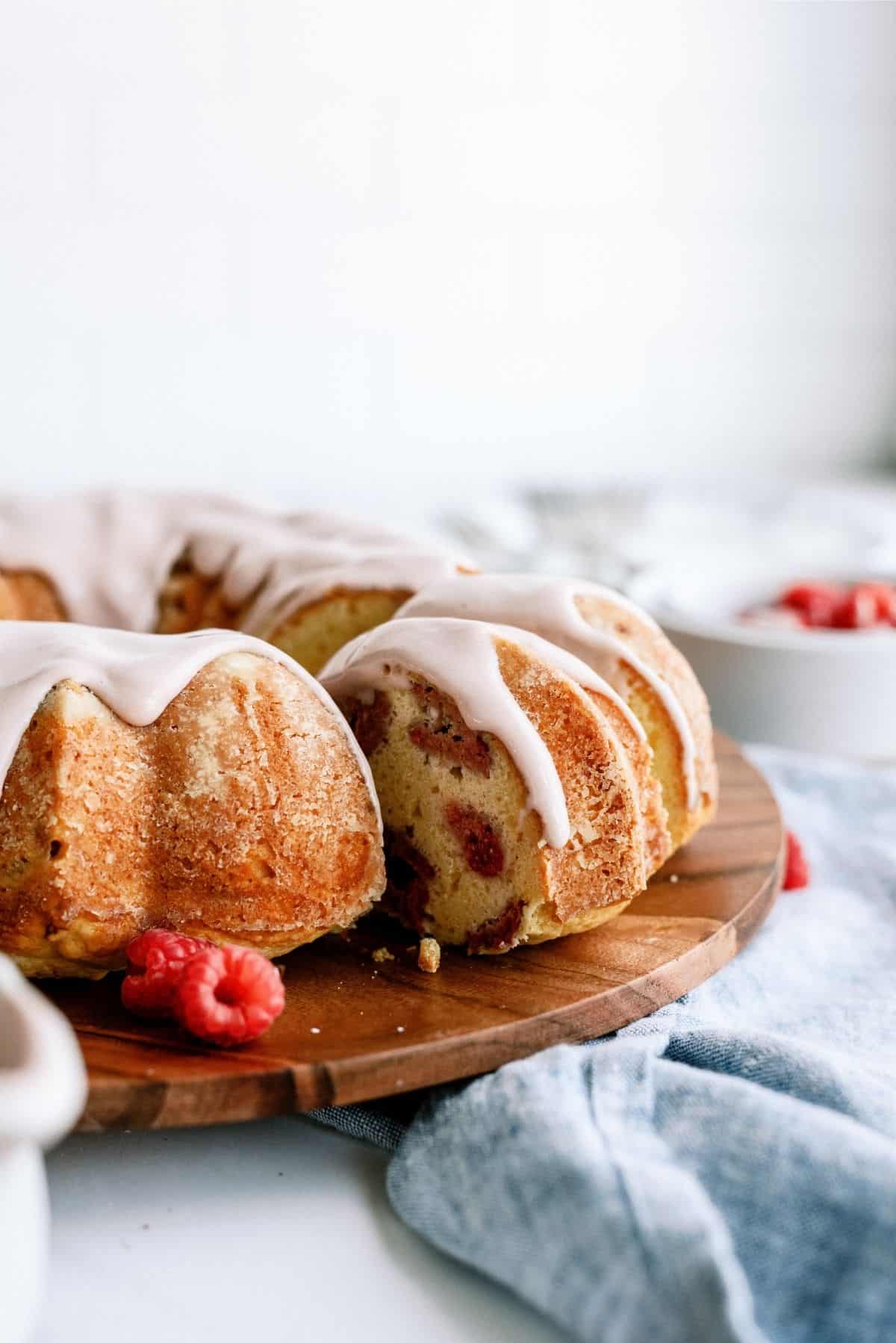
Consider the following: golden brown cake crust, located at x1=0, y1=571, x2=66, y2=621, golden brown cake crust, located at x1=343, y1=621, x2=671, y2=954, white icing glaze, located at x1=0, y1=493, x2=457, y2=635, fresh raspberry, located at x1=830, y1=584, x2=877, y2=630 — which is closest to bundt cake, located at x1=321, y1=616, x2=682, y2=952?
golden brown cake crust, located at x1=343, y1=621, x2=671, y2=954

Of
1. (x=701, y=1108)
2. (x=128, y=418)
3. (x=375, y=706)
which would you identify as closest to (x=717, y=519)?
(x=128, y=418)

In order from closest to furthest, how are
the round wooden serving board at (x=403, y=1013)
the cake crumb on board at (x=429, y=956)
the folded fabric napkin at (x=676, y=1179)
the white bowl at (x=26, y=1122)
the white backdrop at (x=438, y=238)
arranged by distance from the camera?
1. the white bowl at (x=26, y=1122)
2. the folded fabric napkin at (x=676, y=1179)
3. the round wooden serving board at (x=403, y=1013)
4. the cake crumb on board at (x=429, y=956)
5. the white backdrop at (x=438, y=238)

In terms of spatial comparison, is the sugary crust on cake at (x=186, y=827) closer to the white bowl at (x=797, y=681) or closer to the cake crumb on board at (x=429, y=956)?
the cake crumb on board at (x=429, y=956)

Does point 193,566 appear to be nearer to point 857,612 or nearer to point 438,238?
point 857,612

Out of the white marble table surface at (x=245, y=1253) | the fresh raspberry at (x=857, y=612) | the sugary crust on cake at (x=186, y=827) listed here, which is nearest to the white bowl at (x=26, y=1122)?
the white marble table surface at (x=245, y=1253)

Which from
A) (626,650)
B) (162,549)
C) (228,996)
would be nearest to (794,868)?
(626,650)
